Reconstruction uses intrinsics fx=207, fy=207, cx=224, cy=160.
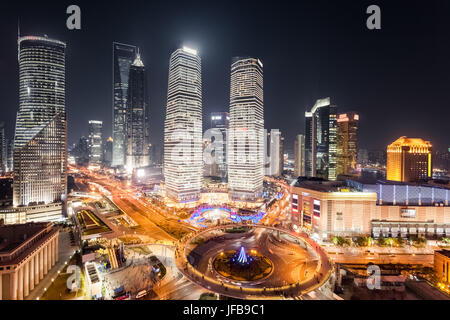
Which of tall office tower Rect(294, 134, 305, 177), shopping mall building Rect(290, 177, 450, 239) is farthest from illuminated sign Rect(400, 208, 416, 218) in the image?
tall office tower Rect(294, 134, 305, 177)

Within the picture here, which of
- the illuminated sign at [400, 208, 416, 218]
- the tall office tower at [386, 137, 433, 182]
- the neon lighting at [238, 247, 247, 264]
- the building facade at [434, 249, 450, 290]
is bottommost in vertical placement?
the building facade at [434, 249, 450, 290]

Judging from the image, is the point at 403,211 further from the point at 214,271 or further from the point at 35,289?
the point at 35,289

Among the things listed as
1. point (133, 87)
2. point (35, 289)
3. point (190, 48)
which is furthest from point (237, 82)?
point (133, 87)

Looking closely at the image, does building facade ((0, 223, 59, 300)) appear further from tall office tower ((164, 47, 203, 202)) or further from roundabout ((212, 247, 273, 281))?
tall office tower ((164, 47, 203, 202))

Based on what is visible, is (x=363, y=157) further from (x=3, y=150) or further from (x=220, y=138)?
(x=3, y=150)

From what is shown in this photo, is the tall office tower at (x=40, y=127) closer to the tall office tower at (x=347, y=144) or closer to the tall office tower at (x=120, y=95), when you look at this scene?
the tall office tower at (x=120, y=95)

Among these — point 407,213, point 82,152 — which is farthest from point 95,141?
point 407,213
